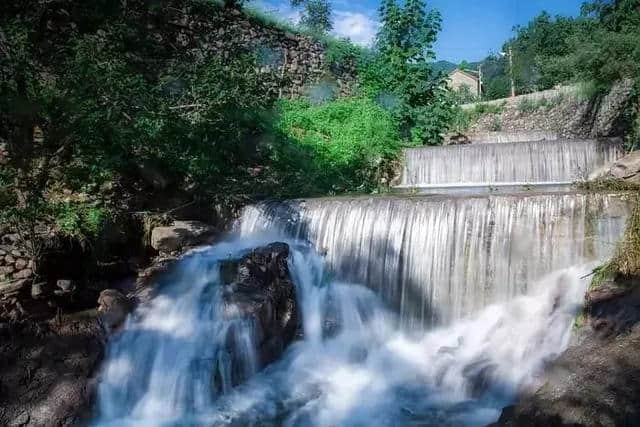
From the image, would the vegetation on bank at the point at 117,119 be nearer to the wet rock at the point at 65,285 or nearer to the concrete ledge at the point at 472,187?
the wet rock at the point at 65,285

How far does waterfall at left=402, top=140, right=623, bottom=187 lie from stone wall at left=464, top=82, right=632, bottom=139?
3085 millimetres

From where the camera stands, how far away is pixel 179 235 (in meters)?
8.68

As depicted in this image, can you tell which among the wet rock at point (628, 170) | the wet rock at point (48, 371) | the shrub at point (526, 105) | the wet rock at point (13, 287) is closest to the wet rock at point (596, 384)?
the wet rock at point (628, 170)

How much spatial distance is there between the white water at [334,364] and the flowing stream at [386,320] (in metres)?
0.02

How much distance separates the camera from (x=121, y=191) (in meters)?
8.84

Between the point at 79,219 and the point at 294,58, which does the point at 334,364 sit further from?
the point at 294,58

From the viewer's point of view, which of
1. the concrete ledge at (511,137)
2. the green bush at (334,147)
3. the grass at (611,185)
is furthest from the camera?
the concrete ledge at (511,137)

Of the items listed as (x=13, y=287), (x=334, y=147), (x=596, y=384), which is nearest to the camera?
(x=596, y=384)

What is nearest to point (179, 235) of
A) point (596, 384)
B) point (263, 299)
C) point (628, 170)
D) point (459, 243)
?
point (263, 299)

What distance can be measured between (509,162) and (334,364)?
7.80 m

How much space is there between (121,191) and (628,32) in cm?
1243

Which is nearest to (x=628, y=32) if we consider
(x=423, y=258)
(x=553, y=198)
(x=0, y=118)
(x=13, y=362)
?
(x=553, y=198)

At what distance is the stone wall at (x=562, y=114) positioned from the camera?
49.6 ft

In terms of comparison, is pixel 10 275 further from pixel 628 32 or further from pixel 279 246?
pixel 628 32
